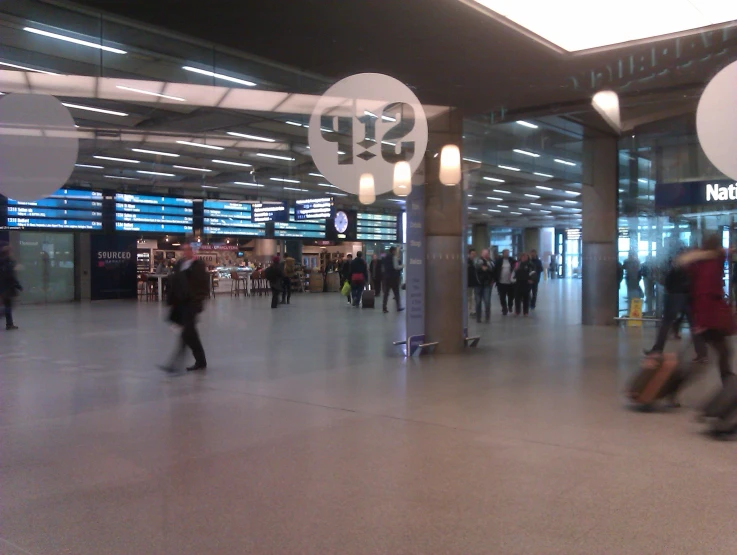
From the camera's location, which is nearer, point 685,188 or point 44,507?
point 44,507

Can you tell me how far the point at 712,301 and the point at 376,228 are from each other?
1836cm

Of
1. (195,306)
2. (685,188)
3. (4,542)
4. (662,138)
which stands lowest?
(4,542)

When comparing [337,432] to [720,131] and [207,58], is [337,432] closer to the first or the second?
[207,58]

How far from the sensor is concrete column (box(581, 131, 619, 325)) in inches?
601

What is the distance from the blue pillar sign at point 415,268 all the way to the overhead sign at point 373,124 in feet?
1.96

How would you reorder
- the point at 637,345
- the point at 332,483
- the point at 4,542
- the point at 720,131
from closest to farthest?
the point at 4,542 → the point at 332,483 → the point at 720,131 → the point at 637,345

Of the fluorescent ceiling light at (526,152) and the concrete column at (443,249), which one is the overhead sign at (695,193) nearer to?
the fluorescent ceiling light at (526,152)

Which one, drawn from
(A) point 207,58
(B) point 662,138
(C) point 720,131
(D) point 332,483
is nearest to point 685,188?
(B) point 662,138

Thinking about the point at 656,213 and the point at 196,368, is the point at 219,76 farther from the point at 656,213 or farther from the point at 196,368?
the point at 656,213

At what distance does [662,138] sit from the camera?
14531 mm

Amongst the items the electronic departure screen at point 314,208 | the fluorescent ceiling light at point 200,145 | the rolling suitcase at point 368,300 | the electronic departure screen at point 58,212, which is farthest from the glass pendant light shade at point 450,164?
the rolling suitcase at point 368,300

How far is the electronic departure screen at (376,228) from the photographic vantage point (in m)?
22.8

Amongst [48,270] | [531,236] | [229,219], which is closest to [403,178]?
[229,219]

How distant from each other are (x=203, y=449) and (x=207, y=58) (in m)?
6.62
